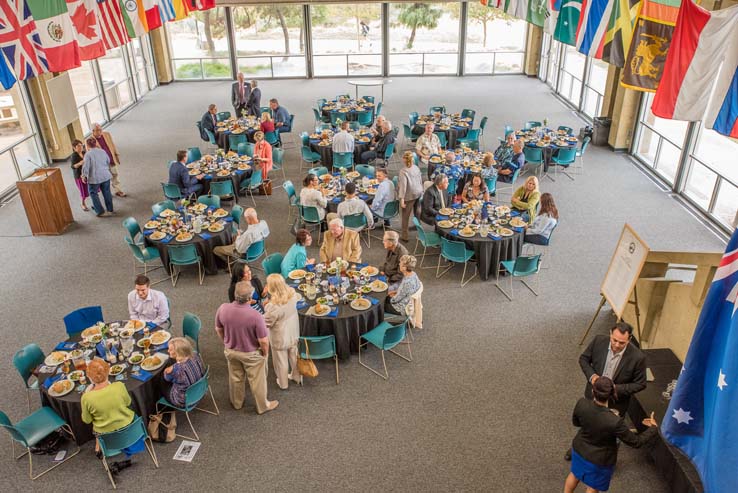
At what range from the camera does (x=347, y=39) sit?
91.4ft

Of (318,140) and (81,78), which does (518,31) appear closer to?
(318,140)

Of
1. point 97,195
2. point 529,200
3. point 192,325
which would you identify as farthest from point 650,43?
point 97,195

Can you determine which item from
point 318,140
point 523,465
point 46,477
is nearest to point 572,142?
point 318,140

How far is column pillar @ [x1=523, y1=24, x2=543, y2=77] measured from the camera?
27141 millimetres

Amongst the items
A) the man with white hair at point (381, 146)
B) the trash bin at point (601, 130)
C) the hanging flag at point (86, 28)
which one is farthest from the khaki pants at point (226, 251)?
the trash bin at point (601, 130)

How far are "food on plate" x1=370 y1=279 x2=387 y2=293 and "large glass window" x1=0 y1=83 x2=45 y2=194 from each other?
11.6 meters

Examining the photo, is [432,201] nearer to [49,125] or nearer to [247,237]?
[247,237]

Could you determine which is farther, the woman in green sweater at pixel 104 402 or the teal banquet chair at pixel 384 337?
the teal banquet chair at pixel 384 337

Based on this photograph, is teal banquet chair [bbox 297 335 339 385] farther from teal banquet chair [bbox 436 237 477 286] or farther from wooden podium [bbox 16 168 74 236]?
wooden podium [bbox 16 168 74 236]

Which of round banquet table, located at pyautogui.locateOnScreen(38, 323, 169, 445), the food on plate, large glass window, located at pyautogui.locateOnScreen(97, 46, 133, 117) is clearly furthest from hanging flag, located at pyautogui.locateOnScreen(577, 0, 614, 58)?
large glass window, located at pyautogui.locateOnScreen(97, 46, 133, 117)

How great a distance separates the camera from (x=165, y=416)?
775cm

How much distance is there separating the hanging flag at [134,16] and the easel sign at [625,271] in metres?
11.1

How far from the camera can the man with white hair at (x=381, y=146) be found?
15.5 m

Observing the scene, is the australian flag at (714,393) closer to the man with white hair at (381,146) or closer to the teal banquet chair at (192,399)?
the teal banquet chair at (192,399)
